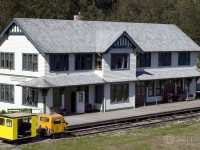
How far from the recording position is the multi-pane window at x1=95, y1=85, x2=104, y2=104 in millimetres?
39844

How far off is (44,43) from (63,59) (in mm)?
2016

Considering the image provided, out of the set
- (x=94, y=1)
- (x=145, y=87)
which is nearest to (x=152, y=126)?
(x=145, y=87)

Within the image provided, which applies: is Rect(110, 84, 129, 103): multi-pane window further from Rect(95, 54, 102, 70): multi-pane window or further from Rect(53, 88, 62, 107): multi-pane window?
Rect(53, 88, 62, 107): multi-pane window

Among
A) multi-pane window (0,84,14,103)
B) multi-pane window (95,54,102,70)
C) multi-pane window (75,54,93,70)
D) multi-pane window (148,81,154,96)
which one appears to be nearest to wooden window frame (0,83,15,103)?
multi-pane window (0,84,14,103)

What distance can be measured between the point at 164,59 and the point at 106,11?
64668mm

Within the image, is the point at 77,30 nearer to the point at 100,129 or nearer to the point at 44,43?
the point at 44,43

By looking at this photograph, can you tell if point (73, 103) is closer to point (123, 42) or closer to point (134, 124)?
point (134, 124)

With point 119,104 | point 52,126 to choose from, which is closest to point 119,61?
point 119,104

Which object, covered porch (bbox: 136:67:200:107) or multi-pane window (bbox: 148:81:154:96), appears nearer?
covered porch (bbox: 136:67:200:107)

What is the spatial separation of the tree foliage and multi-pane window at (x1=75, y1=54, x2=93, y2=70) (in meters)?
21.2

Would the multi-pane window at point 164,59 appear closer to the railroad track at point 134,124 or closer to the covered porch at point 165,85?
the covered porch at point 165,85

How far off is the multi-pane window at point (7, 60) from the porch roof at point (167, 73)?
37.3 ft

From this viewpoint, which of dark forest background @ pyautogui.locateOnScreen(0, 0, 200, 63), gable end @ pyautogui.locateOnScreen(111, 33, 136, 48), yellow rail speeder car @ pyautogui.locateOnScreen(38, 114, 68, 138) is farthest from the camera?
dark forest background @ pyautogui.locateOnScreen(0, 0, 200, 63)

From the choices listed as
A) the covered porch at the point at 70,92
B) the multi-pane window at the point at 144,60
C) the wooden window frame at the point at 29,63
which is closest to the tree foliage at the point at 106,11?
the wooden window frame at the point at 29,63
